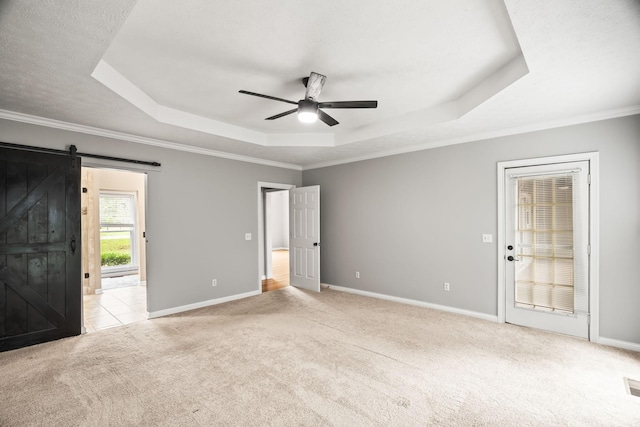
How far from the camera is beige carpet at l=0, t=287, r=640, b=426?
2121 millimetres

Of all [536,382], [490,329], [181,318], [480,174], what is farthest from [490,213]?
[181,318]

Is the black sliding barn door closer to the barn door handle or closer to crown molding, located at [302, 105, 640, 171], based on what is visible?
the barn door handle

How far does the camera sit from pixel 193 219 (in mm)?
4688

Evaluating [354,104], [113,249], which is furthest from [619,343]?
[113,249]

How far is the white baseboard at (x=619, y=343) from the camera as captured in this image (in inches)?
123

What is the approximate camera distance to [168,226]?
14.5ft

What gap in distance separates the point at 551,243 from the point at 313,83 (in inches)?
133

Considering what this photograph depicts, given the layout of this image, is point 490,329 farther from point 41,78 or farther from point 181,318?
point 41,78

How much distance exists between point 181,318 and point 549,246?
488 centimetres

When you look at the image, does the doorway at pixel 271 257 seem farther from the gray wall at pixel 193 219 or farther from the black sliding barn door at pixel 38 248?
the black sliding barn door at pixel 38 248

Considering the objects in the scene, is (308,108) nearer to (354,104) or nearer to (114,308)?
(354,104)

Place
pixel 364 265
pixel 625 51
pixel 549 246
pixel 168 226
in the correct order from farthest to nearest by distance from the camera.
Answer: pixel 364 265, pixel 168 226, pixel 549 246, pixel 625 51

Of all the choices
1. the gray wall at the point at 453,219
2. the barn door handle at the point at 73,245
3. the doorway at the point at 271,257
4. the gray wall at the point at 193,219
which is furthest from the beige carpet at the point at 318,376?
the doorway at the point at 271,257

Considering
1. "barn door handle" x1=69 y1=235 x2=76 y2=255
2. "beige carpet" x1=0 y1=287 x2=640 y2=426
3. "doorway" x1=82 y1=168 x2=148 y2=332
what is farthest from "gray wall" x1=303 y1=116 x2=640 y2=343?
"barn door handle" x1=69 y1=235 x2=76 y2=255
